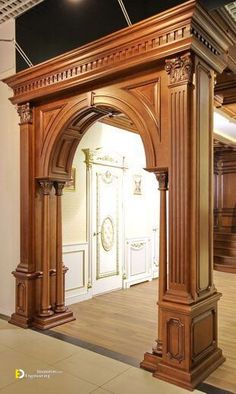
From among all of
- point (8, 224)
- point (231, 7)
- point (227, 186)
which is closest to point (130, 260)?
point (8, 224)

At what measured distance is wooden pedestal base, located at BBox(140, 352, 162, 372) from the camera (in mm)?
2867

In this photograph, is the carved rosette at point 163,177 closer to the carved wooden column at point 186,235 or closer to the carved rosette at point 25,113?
the carved wooden column at point 186,235

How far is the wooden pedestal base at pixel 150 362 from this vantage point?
2.87m

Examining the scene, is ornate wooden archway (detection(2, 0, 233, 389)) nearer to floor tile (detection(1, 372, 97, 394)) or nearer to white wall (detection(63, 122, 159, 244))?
floor tile (detection(1, 372, 97, 394))

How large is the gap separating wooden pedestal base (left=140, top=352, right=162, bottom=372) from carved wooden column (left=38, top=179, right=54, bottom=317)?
1443mm

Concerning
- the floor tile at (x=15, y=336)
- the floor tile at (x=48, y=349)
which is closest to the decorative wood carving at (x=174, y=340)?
the floor tile at (x=48, y=349)

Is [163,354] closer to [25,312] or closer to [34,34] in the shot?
[25,312]

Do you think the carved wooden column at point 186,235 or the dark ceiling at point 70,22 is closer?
the carved wooden column at point 186,235

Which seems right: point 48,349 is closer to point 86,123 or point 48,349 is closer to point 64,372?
point 64,372

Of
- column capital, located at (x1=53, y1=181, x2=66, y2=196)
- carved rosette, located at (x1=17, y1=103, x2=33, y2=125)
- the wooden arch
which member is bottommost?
column capital, located at (x1=53, y1=181, x2=66, y2=196)

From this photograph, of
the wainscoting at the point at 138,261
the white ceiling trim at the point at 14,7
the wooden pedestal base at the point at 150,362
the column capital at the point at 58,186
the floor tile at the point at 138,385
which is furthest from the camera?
the wainscoting at the point at 138,261

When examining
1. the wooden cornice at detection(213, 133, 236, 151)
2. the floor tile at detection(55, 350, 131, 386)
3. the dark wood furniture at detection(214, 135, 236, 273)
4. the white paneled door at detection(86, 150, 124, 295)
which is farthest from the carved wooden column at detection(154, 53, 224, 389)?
the dark wood furniture at detection(214, 135, 236, 273)

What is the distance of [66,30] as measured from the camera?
11.8 feet

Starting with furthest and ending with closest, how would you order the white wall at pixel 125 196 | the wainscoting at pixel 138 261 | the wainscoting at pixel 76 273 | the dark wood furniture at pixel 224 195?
the dark wood furniture at pixel 224 195
the wainscoting at pixel 138 261
the white wall at pixel 125 196
the wainscoting at pixel 76 273
